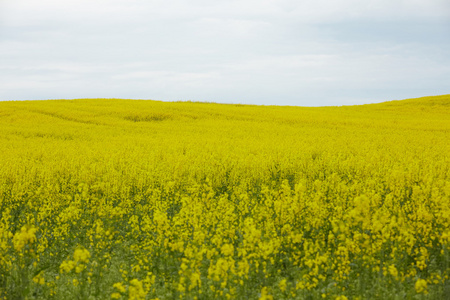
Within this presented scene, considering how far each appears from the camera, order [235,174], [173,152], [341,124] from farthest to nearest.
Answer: [341,124]
[173,152]
[235,174]

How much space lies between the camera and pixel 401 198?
998 centimetres

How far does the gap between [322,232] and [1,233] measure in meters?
5.86

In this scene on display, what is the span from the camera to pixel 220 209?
28.3 feet

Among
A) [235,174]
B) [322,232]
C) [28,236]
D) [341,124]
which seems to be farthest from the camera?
[341,124]

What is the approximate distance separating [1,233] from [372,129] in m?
22.6

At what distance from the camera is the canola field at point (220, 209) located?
19.0 feet

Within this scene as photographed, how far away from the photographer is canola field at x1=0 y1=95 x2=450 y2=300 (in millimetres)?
5789

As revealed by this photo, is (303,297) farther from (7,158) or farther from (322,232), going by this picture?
(7,158)

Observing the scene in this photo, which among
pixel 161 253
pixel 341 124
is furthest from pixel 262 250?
pixel 341 124

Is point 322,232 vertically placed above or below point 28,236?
below

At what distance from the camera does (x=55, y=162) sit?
13.9 metres

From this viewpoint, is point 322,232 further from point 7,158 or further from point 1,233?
point 7,158

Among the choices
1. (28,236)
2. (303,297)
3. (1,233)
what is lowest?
(303,297)

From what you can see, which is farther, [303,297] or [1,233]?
[1,233]
